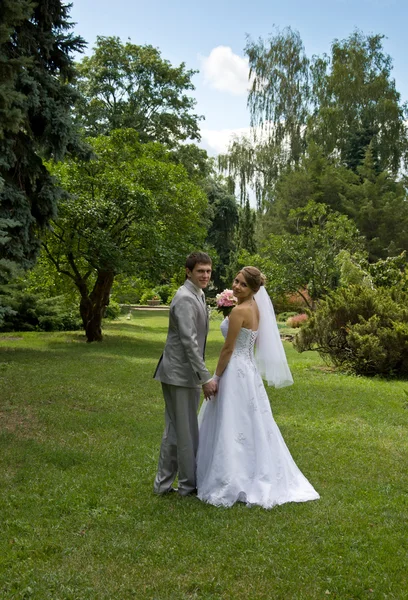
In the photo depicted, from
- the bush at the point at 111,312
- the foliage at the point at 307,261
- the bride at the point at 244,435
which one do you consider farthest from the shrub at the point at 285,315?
the bride at the point at 244,435

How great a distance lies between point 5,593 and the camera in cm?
371

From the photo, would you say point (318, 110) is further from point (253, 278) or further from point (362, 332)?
point (253, 278)

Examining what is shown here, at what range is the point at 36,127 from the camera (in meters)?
11.6

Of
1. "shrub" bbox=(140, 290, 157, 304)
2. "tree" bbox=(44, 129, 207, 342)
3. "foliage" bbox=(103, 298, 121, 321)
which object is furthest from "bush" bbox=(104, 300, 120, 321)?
"tree" bbox=(44, 129, 207, 342)

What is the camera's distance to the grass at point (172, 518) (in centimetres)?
385

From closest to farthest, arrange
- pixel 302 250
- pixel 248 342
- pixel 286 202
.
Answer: pixel 248 342, pixel 302 250, pixel 286 202

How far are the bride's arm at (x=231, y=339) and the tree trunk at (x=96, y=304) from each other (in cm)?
1413

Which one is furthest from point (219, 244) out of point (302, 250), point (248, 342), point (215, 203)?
point (248, 342)

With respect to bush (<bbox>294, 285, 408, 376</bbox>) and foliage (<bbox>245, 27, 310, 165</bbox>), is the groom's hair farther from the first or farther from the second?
foliage (<bbox>245, 27, 310, 165</bbox>)

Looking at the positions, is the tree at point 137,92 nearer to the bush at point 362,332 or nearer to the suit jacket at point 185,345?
the bush at point 362,332

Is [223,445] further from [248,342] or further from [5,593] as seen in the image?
[5,593]

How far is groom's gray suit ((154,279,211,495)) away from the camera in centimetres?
530

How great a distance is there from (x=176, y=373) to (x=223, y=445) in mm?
737

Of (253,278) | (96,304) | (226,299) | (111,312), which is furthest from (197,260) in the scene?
(111,312)
